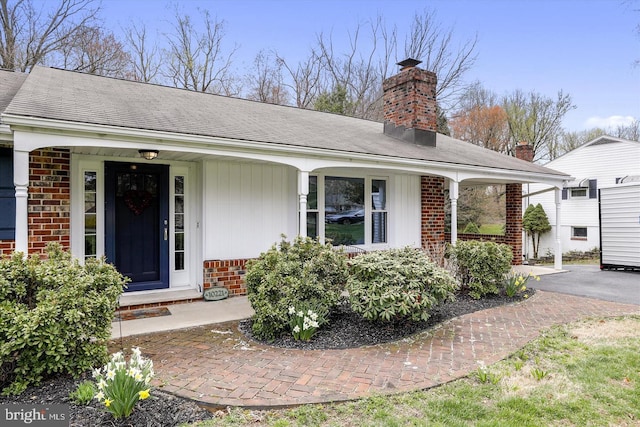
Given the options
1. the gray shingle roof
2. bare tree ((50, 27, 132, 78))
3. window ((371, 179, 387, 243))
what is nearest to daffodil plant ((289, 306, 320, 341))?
the gray shingle roof

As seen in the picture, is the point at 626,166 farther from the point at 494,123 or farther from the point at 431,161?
the point at 431,161

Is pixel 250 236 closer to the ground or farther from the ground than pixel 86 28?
closer to the ground

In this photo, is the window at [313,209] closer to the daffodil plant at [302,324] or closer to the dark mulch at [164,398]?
the dark mulch at [164,398]

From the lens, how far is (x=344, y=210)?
8219 mm

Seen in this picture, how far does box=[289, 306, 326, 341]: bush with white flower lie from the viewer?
14.2 ft

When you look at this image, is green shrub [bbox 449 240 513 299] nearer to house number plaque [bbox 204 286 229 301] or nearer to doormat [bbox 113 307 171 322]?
house number plaque [bbox 204 286 229 301]

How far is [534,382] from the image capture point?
3.38 metres

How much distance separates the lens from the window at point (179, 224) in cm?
674

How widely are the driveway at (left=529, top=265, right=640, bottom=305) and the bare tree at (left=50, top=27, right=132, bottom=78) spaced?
17.5 meters

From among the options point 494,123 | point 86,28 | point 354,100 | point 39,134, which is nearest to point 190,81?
point 86,28

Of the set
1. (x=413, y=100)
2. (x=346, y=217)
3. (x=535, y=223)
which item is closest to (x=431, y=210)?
(x=346, y=217)

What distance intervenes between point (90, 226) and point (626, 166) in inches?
A: 776

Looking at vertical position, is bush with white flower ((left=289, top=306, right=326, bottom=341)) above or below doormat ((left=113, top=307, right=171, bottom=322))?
above

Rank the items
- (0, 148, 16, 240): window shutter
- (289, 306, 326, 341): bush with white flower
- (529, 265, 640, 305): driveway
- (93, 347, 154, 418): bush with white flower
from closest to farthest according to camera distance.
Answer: (93, 347, 154, 418): bush with white flower < (289, 306, 326, 341): bush with white flower < (0, 148, 16, 240): window shutter < (529, 265, 640, 305): driveway
